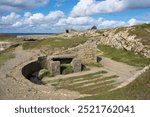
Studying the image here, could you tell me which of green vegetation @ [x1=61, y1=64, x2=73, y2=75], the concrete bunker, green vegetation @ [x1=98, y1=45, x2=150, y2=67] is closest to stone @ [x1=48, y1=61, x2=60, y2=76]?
green vegetation @ [x1=61, y1=64, x2=73, y2=75]

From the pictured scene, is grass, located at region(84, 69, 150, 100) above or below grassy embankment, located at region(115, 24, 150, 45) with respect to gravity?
below

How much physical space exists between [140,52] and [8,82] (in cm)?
2323

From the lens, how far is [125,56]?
135ft

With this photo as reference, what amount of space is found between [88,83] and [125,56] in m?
16.3

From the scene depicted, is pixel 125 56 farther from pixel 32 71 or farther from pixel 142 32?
pixel 32 71

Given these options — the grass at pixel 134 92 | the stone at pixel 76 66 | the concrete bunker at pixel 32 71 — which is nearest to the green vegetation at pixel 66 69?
the stone at pixel 76 66

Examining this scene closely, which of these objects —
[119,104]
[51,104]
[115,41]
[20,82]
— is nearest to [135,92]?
[119,104]

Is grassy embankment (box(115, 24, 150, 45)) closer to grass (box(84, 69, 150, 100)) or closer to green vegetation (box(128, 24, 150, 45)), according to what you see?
green vegetation (box(128, 24, 150, 45))

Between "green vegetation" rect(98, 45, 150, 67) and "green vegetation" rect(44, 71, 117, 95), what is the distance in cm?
792

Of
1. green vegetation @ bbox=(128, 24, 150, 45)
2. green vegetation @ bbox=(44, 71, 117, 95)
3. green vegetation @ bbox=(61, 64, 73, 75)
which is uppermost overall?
green vegetation @ bbox=(128, 24, 150, 45)

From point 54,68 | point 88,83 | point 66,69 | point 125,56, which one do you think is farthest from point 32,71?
point 125,56

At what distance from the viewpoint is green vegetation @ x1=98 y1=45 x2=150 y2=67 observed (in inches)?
1436

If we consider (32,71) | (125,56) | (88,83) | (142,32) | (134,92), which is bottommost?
(88,83)

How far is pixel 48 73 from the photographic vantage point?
30688mm
